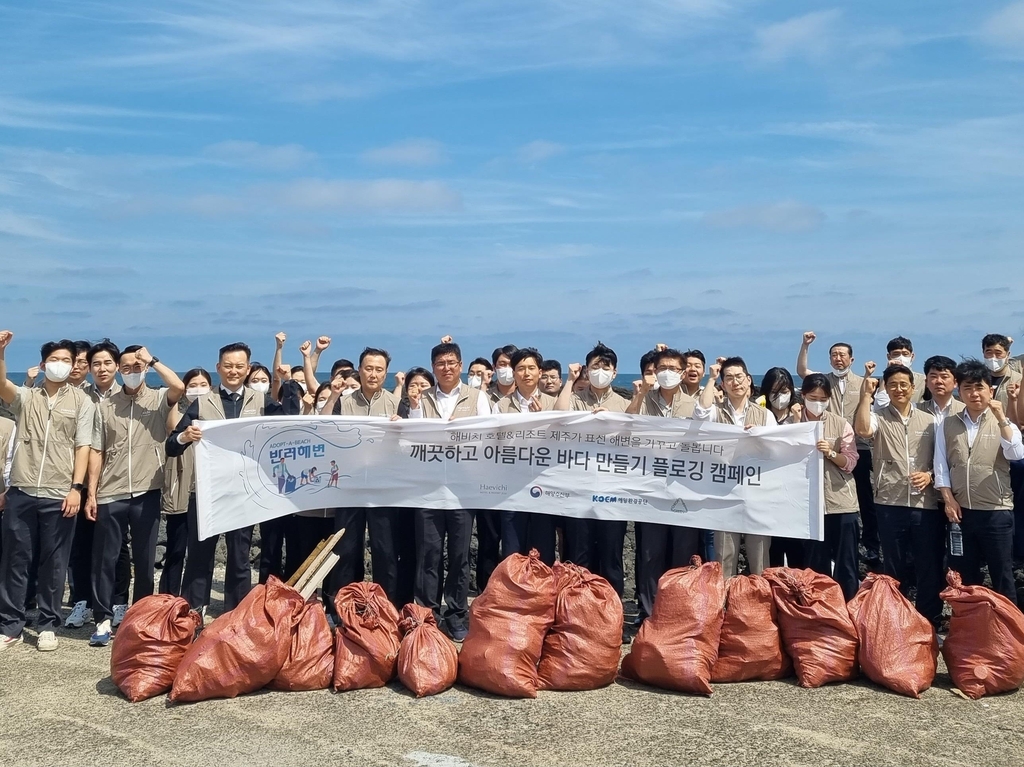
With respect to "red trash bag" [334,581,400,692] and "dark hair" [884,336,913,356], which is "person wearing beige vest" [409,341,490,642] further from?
"dark hair" [884,336,913,356]

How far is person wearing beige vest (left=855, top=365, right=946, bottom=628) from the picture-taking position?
6.46 metres

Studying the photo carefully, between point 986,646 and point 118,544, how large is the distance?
5.92 meters

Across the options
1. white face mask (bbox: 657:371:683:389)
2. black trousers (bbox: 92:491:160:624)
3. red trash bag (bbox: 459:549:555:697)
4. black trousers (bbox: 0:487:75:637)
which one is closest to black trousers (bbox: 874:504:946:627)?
white face mask (bbox: 657:371:683:389)

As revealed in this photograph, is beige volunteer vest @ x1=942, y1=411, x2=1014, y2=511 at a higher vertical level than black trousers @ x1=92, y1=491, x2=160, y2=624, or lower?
higher


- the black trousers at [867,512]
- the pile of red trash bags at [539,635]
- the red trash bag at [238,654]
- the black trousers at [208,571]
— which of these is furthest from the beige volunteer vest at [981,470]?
the black trousers at [208,571]

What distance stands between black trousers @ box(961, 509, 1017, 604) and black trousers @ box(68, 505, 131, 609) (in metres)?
6.27

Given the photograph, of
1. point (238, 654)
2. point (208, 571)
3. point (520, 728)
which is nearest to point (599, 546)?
Answer: point (520, 728)

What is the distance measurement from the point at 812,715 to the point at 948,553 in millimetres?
2326

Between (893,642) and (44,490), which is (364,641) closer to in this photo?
(44,490)

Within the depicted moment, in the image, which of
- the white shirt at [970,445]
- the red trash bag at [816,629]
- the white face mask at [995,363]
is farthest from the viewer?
the white face mask at [995,363]

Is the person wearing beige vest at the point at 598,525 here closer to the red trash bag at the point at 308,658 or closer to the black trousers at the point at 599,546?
the black trousers at the point at 599,546

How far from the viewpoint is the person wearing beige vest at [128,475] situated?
6883 millimetres

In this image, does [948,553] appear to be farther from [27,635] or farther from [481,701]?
[27,635]

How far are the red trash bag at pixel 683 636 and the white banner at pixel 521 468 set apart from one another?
1035 millimetres
